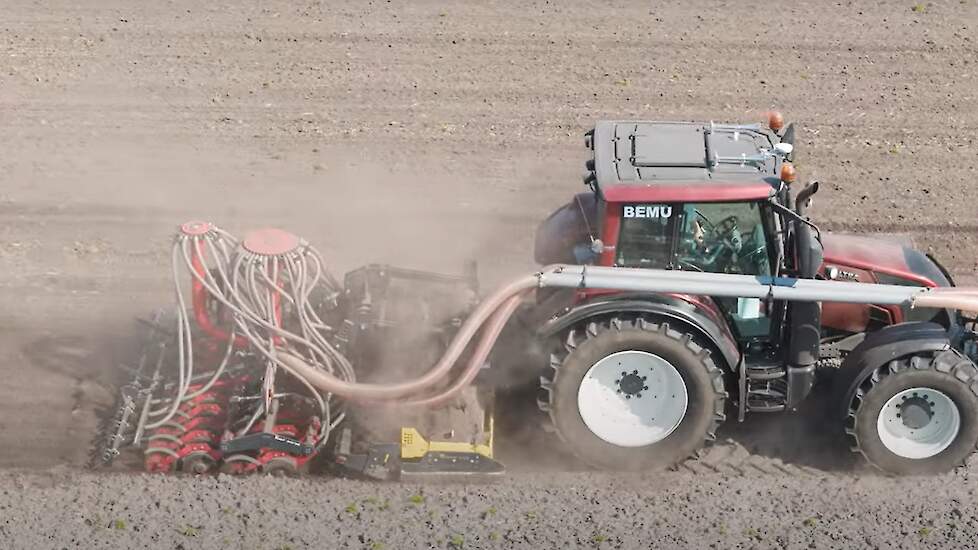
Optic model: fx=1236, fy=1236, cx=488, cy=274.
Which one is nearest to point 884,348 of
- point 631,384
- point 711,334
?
point 711,334

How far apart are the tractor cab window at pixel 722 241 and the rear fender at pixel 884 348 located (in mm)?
954

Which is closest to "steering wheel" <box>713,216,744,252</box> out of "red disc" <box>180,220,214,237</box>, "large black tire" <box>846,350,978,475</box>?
"large black tire" <box>846,350,978,475</box>

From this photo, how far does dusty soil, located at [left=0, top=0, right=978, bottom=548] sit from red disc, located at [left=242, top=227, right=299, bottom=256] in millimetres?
1782

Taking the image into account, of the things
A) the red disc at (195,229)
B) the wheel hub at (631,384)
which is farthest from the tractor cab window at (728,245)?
the red disc at (195,229)

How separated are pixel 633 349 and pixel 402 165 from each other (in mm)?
6141

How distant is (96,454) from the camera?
9.38m

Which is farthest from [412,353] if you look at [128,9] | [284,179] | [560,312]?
[128,9]

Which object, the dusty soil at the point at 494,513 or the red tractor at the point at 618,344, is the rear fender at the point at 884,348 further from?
the dusty soil at the point at 494,513

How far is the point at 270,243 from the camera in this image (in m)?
9.51

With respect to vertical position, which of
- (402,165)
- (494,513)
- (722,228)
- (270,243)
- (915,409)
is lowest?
(494,513)

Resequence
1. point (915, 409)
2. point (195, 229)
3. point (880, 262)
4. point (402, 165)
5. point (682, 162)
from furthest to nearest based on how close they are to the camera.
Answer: point (402, 165) → point (880, 262) → point (195, 229) → point (915, 409) → point (682, 162)

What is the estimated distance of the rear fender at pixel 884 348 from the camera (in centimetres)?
884

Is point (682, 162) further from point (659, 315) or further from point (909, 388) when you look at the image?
point (909, 388)

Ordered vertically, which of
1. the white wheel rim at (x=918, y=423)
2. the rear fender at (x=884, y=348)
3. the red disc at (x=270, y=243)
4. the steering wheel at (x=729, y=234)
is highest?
the steering wheel at (x=729, y=234)
